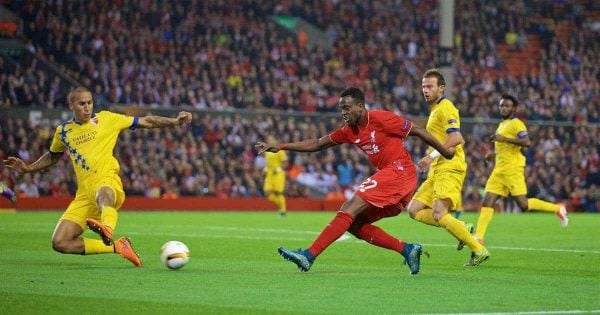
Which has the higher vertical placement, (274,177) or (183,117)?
(183,117)

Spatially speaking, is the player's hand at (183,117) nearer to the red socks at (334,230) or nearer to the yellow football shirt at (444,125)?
the red socks at (334,230)

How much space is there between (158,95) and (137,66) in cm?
150

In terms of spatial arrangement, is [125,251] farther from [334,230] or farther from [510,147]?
[510,147]

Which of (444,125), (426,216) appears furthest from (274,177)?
(444,125)

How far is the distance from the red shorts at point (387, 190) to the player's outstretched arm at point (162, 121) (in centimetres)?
221

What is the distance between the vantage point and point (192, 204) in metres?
34.2

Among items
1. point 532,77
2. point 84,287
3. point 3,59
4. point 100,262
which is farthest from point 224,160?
point 84,287

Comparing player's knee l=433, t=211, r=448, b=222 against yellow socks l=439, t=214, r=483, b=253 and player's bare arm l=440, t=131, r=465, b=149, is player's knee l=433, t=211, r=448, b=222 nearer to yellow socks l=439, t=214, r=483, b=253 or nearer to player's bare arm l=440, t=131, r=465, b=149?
yellow socks l=439, t=214, r=483, b=253

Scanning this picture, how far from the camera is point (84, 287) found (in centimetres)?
1071

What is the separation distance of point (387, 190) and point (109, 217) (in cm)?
315

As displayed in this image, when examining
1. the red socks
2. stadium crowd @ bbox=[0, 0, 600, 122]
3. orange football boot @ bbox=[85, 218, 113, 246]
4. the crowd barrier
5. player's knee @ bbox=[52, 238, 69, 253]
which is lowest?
the crowd barrier

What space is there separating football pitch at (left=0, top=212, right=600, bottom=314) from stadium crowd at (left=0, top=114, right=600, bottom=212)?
1280cm

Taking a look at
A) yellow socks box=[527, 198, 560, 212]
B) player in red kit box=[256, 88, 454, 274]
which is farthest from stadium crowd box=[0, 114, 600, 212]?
player in red kit box=[256, 88, 454, 274]

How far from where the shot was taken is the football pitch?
929cm
